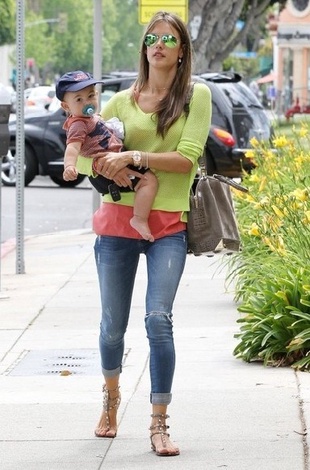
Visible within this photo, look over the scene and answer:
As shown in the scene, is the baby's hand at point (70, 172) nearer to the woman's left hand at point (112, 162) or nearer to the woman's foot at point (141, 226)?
the woman's left hand at point (112, 162)

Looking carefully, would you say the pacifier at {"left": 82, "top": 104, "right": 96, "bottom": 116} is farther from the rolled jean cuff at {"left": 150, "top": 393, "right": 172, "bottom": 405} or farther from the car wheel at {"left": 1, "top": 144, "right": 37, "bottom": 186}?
the car wheel at {"left": 1, "top": 144, "right": 37, "bottom": 186}

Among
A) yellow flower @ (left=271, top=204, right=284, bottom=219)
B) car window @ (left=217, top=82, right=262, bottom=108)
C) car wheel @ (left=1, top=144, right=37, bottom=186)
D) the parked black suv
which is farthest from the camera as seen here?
car wheel @ (left=1, top=144, right=37, bottom=186)

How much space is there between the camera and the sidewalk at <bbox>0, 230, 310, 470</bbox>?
6070 millimetres

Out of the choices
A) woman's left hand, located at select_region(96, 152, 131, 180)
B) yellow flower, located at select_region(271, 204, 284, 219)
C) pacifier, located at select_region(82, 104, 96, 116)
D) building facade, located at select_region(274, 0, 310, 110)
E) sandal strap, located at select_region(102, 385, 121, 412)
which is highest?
pacifier, located at select_region(82, 104, 96, 116)

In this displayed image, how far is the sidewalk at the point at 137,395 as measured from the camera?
6070mm

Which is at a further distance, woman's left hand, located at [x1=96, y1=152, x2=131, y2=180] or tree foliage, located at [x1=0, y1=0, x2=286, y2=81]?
tree foliage, located at [x1=0, y1=0, x2=286, y2=81]

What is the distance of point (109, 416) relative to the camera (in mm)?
6410

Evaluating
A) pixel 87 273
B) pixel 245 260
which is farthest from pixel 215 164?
pixel 245 260

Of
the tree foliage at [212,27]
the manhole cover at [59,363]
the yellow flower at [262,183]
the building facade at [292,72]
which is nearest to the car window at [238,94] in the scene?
the tree foliage at [212,27]

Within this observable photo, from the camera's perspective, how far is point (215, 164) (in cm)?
2091

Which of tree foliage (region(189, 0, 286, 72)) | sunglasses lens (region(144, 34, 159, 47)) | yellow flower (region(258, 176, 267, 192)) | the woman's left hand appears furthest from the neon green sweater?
tree foliage (region(189, 0, 286, 72))

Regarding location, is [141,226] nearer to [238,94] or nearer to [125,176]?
[125,176]

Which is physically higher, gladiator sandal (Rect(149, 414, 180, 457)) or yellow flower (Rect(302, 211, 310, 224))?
yellow flower (Rect(302, 211, 310, 224))

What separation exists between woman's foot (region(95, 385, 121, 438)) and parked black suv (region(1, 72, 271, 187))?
1299 centimetres
